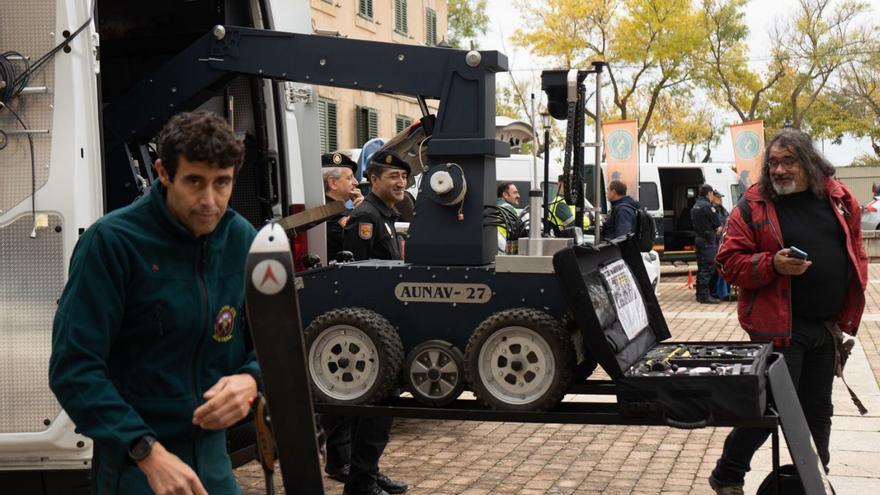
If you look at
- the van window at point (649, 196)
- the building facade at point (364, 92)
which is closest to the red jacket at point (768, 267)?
the building facade at point (364, 92)

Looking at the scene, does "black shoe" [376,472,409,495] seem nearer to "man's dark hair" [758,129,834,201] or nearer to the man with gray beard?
the man with gray beard

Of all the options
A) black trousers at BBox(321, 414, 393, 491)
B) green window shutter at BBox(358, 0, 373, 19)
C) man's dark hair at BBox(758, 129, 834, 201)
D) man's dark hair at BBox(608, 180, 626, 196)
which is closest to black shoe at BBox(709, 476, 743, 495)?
man's dark hair at BBox(758, 129, 834, 201)

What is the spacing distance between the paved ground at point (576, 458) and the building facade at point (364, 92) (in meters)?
17.4

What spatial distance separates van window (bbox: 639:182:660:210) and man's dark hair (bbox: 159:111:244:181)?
25906mm

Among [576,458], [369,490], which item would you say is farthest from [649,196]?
[369,490]

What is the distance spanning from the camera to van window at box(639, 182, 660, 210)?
28.7 metres

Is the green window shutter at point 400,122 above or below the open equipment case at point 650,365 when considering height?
above

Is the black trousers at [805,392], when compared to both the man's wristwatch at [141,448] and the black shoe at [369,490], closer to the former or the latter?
the black shoe at [369,490]

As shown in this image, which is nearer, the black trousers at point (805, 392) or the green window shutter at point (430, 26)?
the black trousers at point (805, 392)

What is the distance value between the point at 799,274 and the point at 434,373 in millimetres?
1819

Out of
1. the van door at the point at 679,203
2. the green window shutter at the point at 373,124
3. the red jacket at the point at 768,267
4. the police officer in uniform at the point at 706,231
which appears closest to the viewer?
the red jacket at the point at 768,267

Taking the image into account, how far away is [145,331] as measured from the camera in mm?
3193

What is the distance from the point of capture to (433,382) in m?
5.68

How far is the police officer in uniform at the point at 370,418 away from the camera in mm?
6684
